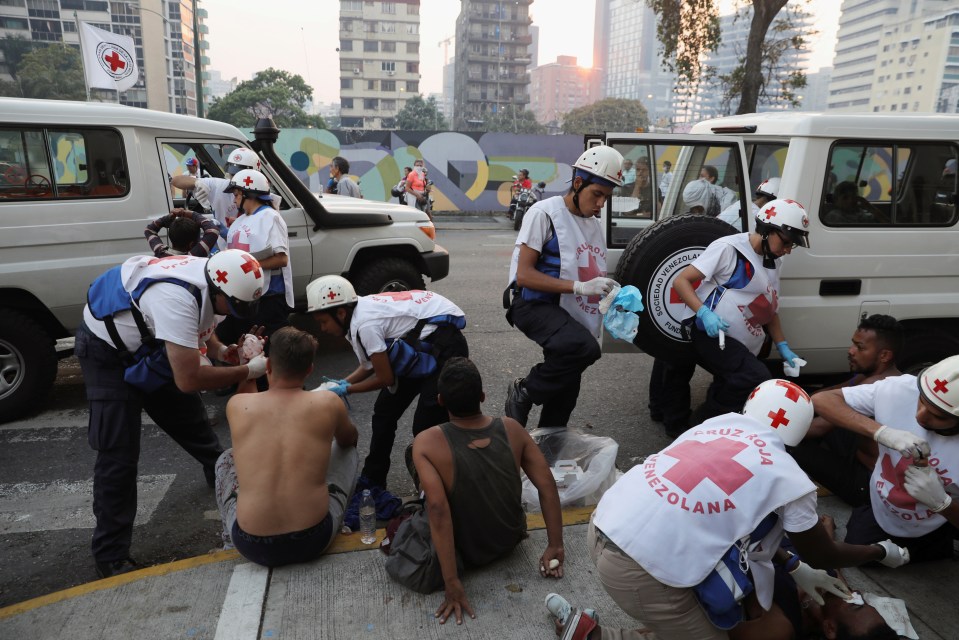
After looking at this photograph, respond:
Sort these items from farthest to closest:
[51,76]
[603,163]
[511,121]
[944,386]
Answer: [511,121], [51,76], [603,163], [944,386]

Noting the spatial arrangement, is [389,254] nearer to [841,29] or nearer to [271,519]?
[271,519]

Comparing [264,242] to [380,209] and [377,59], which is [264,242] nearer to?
[380,209]

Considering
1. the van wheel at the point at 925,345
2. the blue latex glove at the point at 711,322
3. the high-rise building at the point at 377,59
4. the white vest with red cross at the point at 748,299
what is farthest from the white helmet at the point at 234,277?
the high-rise building at the point at 377,59

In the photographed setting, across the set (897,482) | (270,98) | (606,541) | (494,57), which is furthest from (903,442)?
(494,57)

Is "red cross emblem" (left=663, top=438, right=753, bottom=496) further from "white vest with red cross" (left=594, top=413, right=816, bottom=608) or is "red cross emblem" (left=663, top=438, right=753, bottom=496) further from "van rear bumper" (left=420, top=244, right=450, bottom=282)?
"van rear bumper" (left=420, top=244, right=450, bottom=282)

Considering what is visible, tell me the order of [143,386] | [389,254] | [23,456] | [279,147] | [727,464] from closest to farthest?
[727,464] → [143,386] → [23,456] → [389,254] → [279,147]

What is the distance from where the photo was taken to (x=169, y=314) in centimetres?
307

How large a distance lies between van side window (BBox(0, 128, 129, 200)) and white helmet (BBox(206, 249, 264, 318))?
2.45 m

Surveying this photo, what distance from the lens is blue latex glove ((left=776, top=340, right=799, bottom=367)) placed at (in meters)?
4.04

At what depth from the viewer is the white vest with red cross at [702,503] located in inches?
79.4

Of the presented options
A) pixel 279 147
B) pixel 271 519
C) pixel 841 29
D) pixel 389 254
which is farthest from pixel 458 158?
pixel 841 29

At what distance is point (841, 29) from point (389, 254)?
7936 inches

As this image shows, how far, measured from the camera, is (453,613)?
2.62 m

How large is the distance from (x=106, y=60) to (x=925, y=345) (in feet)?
53.3
